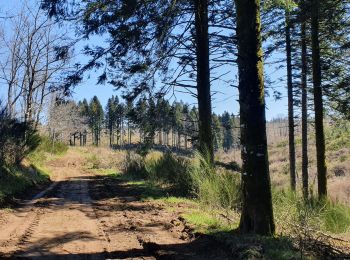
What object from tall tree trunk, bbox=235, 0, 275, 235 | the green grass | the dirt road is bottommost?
the dirt road

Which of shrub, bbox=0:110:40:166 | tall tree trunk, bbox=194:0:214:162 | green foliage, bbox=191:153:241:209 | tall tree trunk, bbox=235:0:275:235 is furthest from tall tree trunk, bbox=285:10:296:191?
tall tree trunk, bbox=235:0:275:235

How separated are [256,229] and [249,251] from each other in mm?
1165

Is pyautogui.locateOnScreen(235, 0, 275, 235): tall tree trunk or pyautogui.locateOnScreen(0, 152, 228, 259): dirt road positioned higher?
pyautogui.locateOnScreen(235, 0, 275, 235): tall tree trunk

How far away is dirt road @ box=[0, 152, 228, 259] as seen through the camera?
6254 mm

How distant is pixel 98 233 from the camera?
7.70 meters

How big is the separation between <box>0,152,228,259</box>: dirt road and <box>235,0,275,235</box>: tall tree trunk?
0.87m

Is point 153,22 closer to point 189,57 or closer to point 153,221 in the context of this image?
point 189,57

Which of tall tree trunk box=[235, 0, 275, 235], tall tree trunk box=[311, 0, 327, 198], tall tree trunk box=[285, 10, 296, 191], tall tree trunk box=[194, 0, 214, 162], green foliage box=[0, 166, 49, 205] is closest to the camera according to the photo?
tall tree trunk box=[235, 0, 275, 235]

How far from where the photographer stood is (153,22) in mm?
12016

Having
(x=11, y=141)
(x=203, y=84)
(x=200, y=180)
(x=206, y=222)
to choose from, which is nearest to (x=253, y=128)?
(x=206, y=222)

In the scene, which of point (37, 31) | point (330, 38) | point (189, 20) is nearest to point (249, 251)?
point (189, 20)

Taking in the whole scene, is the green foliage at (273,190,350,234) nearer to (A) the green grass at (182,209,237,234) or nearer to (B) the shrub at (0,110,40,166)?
(A) the green grass at (182,209,237,234)

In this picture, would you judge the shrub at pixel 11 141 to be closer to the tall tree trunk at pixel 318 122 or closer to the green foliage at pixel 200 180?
the green foliage at pixel 200 180

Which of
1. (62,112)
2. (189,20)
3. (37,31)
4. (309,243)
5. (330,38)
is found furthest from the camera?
(62,112)
